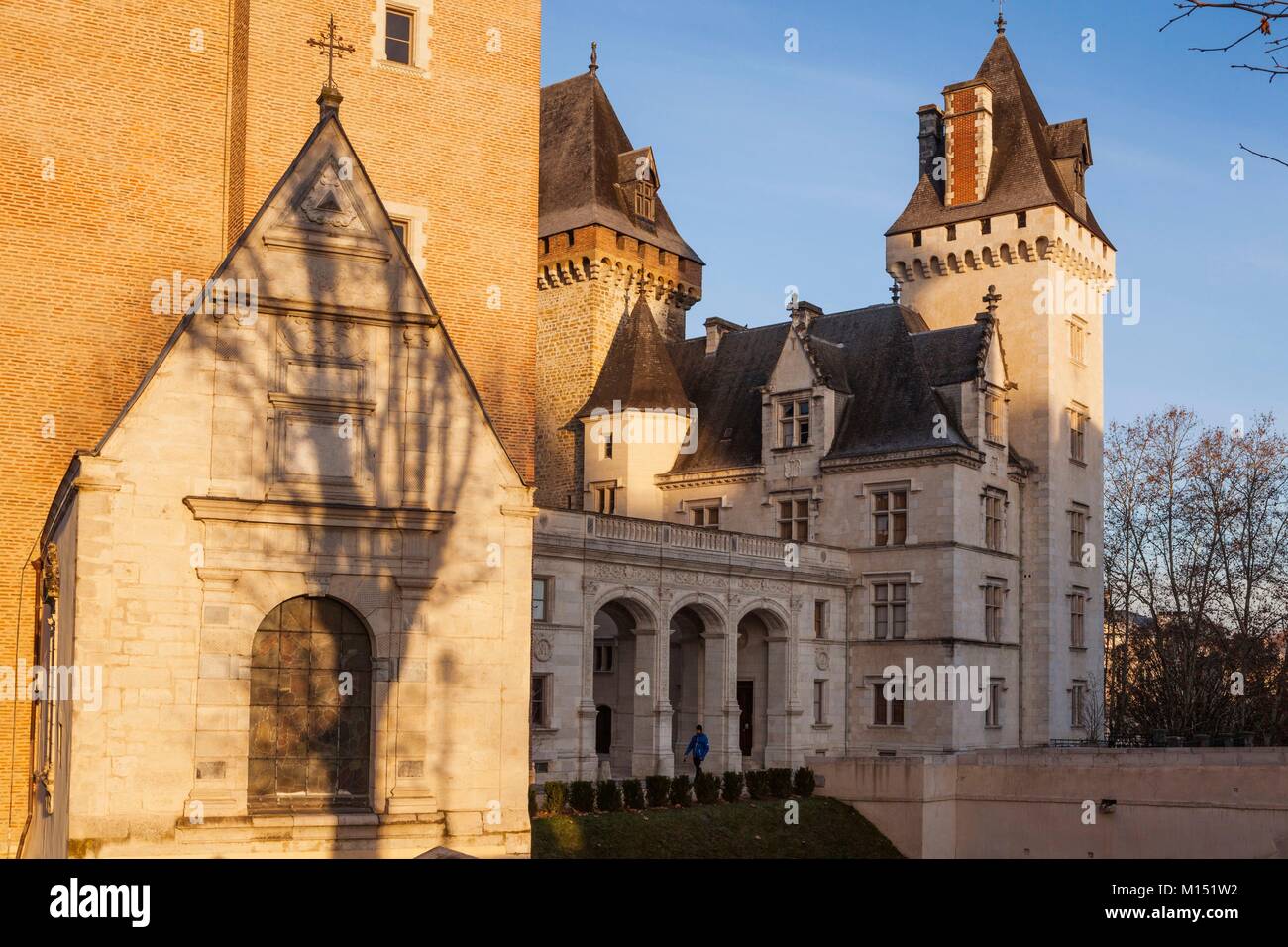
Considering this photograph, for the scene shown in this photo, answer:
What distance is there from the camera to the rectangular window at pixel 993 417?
47.0m

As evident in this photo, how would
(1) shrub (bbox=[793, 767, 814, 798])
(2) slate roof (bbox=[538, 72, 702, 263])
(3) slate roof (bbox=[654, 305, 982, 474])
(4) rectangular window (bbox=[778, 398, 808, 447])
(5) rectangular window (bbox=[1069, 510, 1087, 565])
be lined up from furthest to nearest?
(2) slate roof (bbox=[538, 72, 702, 263])
(5) rectangular window (bbox=[1069, 510, 1087, 565])
(4) rectangular window (bbox=[778, 398, 808, 447])
(3) slate roof (bbox=[654, 305, 982, 474])
(1) shrub (bbox=[793, 767, 814, 798])

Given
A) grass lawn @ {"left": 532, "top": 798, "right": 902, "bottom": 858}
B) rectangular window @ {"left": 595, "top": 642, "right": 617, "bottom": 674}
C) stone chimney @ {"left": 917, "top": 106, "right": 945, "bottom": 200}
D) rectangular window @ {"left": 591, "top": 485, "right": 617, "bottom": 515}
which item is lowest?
grass lawn @ {"left": 532, "top": 798, "right": 902, "bottom": 858}

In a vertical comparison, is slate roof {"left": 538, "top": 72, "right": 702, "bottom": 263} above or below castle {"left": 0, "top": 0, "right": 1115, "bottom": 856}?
above

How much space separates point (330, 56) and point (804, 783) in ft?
82.1

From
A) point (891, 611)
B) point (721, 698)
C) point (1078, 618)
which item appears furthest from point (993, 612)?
point (721, 698)

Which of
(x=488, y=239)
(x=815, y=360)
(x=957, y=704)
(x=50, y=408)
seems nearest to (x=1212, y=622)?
(x=957, y=704)

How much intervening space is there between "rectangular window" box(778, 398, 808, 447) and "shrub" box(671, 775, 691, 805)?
15044mm

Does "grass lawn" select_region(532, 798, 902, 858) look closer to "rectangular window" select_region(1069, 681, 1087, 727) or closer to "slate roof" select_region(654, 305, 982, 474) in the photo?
"slate roof" select_region(654, 305, 982, 474)

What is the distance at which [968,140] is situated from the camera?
5388cm

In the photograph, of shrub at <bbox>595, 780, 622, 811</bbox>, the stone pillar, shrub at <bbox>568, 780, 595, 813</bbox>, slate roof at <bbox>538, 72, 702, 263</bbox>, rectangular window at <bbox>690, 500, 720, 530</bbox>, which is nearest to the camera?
shrub at <bbox>568, 780, 595, 813</bbox>

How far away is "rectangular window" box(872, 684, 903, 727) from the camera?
45.1 metres

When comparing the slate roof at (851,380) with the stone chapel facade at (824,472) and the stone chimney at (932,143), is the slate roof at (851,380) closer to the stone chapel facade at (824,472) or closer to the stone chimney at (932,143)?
the stone chapel facade at (824,472)

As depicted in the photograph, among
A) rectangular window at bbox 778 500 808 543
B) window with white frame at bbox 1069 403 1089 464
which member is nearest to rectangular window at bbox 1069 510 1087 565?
window with white frame at bbox 1069 403 1089 464
